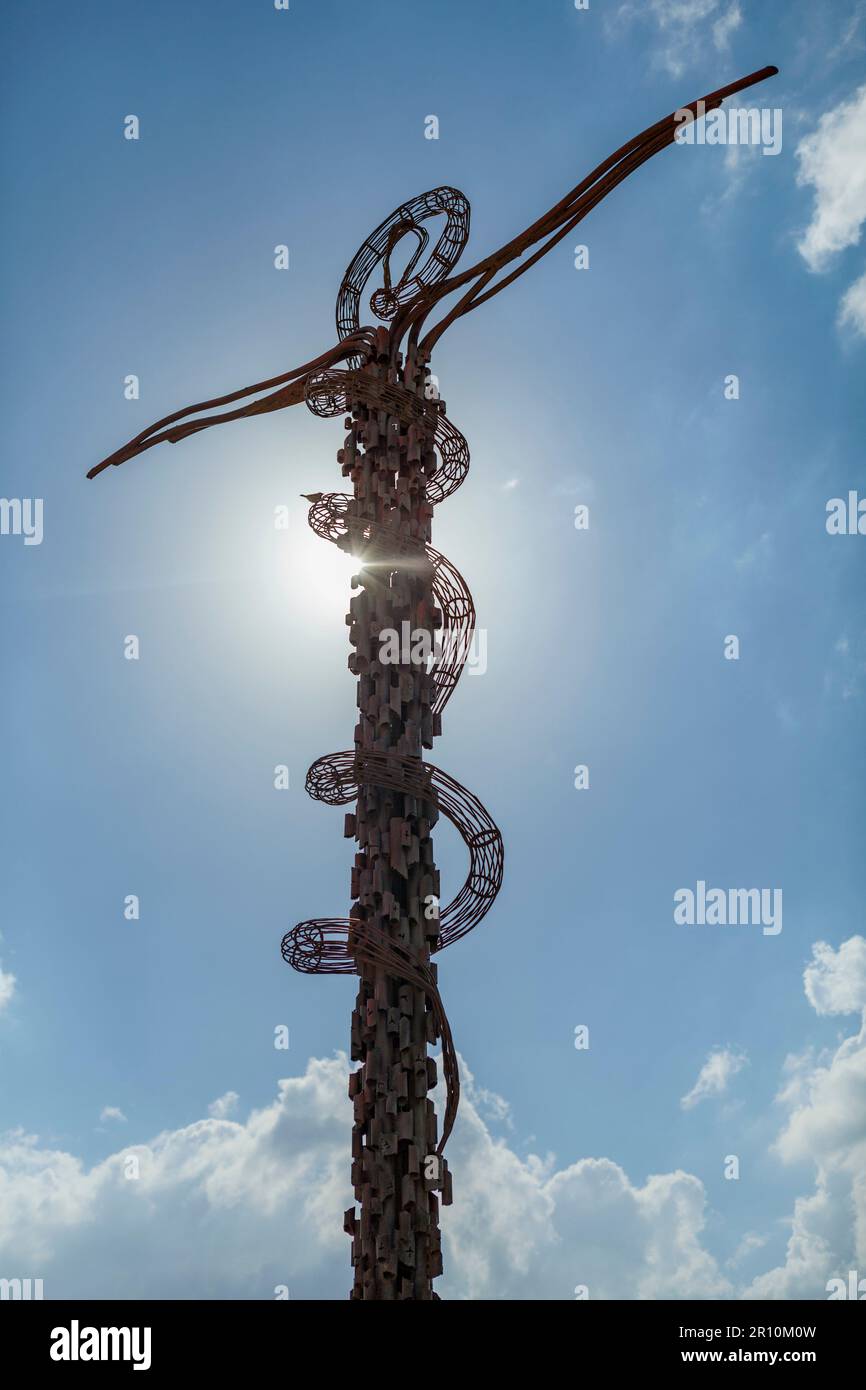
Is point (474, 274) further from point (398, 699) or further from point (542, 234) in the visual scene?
point (398, 699)

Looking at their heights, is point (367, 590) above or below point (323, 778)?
above

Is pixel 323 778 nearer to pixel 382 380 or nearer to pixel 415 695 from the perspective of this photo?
pixel 415 695

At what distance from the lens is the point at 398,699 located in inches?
576

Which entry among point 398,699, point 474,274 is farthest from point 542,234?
point 398,699

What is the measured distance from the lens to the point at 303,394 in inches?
660

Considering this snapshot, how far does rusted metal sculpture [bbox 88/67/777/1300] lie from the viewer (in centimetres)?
1277

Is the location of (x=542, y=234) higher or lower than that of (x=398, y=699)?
higher

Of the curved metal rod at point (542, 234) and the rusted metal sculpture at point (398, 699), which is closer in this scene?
the rusted metal sculpture at point (398, 699)

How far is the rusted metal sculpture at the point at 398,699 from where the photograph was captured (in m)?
12.8

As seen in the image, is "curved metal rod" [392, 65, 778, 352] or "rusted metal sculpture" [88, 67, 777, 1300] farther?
"curved metal rod" [392, 65, 778, 352]

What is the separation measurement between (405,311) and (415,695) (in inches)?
208

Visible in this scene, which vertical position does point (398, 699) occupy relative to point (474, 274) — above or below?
below
